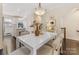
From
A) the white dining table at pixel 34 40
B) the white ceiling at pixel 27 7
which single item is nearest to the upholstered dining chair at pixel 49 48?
the white dining table at pixel 34 40

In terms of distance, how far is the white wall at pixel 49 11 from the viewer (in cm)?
168

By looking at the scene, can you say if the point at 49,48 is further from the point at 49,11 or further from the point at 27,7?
the point at 27,7

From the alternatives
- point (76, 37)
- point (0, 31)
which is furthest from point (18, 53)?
point (76, 37)

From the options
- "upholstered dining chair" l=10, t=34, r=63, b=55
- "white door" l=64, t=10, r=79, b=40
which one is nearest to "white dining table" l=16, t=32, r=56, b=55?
"upholstered dining chair" l=10, t=34, r=63, b=55

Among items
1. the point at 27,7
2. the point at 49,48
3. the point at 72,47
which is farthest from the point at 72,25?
the point at 27,7

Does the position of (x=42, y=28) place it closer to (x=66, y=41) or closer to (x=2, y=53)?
(x=66, y=41)

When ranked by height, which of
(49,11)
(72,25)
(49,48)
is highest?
(49,11)

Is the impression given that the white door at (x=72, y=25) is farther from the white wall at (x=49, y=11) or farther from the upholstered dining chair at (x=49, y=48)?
the upholstered dining chair at (x=49, y=48)

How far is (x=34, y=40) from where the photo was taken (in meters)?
1.69

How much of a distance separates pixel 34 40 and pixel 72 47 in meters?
0.43

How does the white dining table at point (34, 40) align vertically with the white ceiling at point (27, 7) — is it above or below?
below

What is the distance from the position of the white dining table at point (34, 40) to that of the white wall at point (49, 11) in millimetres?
133

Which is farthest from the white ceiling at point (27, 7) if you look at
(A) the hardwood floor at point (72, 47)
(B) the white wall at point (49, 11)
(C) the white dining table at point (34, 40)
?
(A) the hardwood floor at point (72, 47)

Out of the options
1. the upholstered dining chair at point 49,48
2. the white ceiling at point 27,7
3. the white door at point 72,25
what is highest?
the white ceiling at point 27,7
